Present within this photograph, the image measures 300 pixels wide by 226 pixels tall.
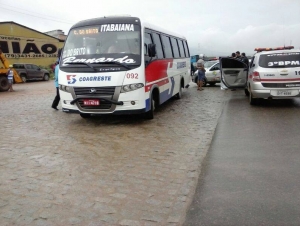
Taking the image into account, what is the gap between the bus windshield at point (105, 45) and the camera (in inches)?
280

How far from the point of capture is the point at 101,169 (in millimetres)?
4488

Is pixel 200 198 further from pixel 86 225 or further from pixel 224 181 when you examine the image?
pixel 86 225

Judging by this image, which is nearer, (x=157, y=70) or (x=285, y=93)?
(x=157, y=70)

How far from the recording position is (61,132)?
22.7 ft

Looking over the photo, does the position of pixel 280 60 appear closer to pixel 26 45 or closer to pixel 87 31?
pixel 87 31

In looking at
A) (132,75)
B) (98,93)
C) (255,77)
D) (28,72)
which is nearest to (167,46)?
(255,77)

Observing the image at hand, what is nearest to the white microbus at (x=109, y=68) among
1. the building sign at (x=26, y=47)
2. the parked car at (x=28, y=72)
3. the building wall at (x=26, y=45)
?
the parked car at (x=28, y=72)

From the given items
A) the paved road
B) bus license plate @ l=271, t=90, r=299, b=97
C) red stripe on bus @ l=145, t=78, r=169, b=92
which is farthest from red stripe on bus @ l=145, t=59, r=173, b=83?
bus license plate @ l=271, t=90, r=299, b=97

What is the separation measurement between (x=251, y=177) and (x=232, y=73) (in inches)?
Answer: 338

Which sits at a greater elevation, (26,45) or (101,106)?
(26,45)

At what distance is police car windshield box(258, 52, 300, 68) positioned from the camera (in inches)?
346

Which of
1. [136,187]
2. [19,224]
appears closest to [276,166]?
[136,187]

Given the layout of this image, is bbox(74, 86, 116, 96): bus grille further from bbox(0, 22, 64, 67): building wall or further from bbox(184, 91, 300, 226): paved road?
bbox(0, 22, 64, 67): building wall

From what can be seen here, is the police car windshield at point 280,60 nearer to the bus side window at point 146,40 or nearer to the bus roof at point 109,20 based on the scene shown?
the bus side window at point 146,40
